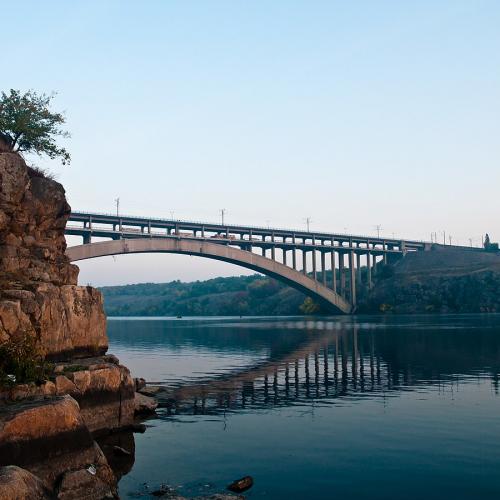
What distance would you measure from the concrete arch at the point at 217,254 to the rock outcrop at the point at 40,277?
5951 cm

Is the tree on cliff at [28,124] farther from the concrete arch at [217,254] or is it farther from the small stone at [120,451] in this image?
the concrete arch at [217,254]

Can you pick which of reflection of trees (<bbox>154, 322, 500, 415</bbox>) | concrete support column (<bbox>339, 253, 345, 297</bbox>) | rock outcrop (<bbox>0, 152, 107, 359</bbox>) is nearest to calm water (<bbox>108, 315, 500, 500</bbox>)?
reflection of trees (<bbox>154, 322, 500, 415</bbox>)

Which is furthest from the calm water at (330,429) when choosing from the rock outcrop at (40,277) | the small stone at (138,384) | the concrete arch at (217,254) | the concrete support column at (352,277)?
the concrete support column at (352,277)

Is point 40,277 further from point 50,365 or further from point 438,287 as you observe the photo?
point 438,287

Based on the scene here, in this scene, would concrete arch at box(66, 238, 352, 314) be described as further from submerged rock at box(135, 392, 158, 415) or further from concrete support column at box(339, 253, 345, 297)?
submerged rock at box(135, 392, 158, 415)

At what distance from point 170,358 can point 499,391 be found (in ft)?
116

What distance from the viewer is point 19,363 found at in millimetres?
21297

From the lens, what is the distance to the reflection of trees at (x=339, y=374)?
108ft

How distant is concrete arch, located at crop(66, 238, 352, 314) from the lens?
103 m

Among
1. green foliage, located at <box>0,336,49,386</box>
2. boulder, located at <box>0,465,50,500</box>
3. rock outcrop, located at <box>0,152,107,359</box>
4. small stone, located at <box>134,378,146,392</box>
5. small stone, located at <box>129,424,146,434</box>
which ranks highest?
rock outcrop, located at <box>0,152,107,359</box>

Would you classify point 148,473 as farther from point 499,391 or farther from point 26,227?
point 499,391

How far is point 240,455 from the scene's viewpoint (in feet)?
69.5

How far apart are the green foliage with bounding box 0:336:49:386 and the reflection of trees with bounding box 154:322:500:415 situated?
957cm

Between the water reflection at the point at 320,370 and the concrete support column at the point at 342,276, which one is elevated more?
the concrete support column at the point at 342,276
